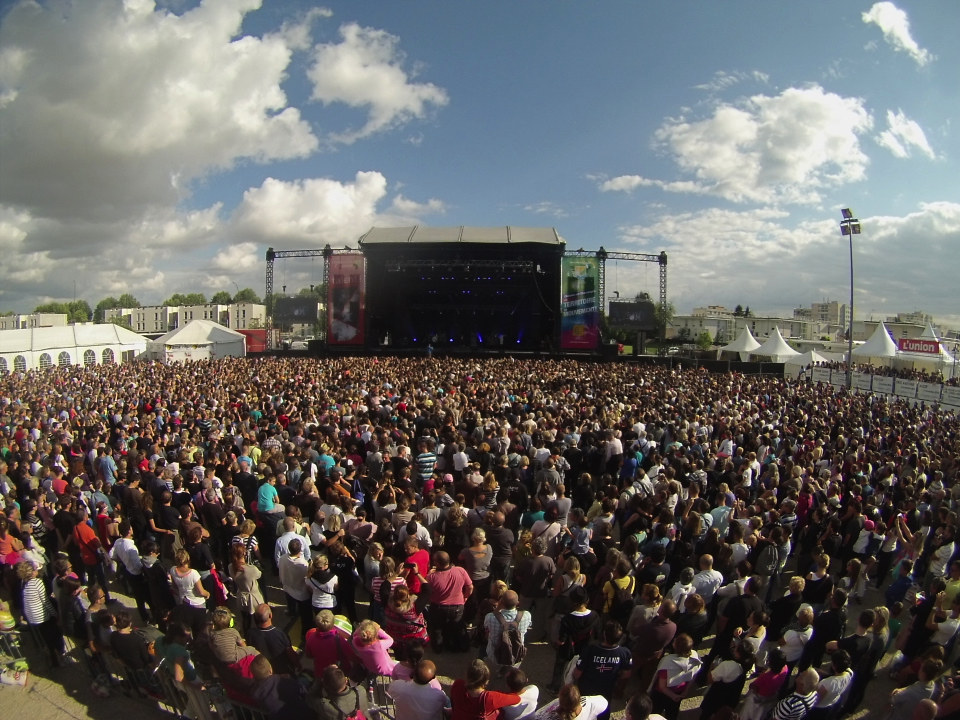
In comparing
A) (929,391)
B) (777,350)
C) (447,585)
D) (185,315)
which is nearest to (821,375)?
(777,350)

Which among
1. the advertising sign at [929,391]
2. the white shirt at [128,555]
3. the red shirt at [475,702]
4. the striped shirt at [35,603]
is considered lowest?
the striped shirt at [35,603]

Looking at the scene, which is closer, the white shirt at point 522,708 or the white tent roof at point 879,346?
the white shirt at point 522,708

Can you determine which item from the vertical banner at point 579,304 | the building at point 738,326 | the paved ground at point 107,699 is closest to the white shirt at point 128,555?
the paved ground at point 107,699

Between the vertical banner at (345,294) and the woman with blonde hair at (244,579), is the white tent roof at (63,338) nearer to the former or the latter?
the vertical banner at (345,294)

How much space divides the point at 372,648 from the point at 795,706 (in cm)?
241

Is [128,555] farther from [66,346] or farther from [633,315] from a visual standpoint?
[633,315]

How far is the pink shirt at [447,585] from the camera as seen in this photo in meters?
4.02

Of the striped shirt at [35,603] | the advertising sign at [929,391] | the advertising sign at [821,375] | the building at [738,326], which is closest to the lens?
the striped shirt at [35,603]

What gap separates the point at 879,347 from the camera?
24234 millimetres

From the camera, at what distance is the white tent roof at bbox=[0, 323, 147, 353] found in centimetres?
→ 2045

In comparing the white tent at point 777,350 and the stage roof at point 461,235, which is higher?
the stage roof at point 461,235

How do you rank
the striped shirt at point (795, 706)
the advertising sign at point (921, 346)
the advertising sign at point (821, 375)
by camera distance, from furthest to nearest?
the advertising sign at point (921, 346)
the advertising sign at point (821, 375)
the striped shirt at point (795, 706)

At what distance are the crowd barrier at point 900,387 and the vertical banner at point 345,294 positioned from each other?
20.6 meters

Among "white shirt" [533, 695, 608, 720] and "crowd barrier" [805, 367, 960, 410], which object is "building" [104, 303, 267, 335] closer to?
"crowd barrier" [805, 367, 960, 410]
